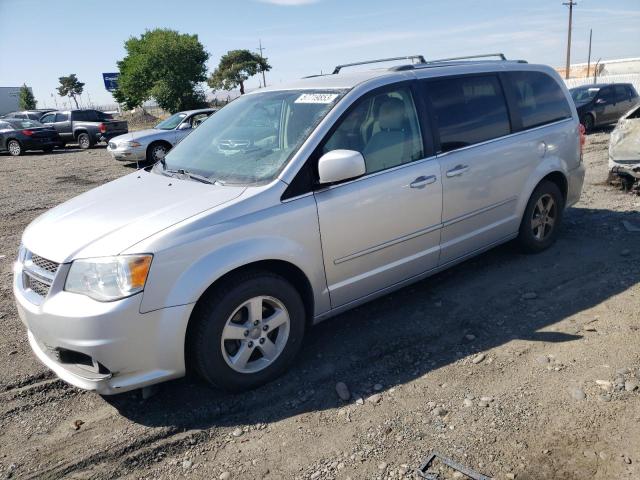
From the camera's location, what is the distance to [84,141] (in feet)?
69.4

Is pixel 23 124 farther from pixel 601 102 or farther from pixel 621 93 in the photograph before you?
pixel 621 93

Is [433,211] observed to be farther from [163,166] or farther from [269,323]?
[163,166]

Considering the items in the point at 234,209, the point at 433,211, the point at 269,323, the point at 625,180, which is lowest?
the point at 625,180

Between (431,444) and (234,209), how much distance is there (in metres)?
1.70

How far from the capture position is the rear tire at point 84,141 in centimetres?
2100

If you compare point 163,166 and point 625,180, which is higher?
point 163,166

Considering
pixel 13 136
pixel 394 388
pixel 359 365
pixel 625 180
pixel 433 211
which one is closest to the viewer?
pixel 394 388

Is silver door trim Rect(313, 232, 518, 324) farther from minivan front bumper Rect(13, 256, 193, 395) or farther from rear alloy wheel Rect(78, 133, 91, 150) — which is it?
rear alloy wheel Rect(78, 133, 91, 150)

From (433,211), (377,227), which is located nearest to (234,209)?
(377,227)

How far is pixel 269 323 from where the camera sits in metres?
3.17

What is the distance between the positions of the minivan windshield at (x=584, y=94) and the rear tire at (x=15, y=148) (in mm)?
20126

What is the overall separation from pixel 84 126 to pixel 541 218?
20.5 meters

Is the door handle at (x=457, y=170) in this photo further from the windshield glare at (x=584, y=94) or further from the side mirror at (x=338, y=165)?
the windshield glare at (x=584, y=94)

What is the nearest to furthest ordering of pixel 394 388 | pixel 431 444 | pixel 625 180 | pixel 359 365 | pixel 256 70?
1. pixel 431 444
2. pixel 394 388
3. pixel 359 365
4. pixel 625 180
5. pixel 256 70
